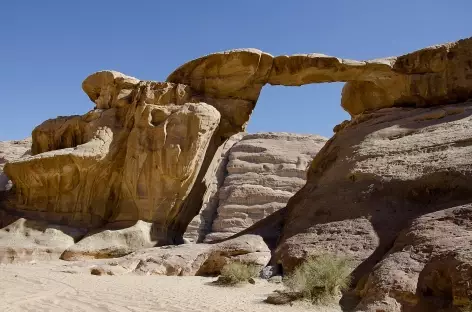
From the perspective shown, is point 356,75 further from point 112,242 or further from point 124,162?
point 112,242

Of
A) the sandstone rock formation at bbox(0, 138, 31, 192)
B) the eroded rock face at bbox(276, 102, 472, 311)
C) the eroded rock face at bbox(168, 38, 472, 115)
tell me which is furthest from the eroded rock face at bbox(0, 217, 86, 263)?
the sandstone rock formation at bbox(0, 138, 31, 192)

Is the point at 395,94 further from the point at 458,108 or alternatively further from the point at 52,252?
the point at 52,252

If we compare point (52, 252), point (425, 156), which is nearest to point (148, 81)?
point (52, 252)

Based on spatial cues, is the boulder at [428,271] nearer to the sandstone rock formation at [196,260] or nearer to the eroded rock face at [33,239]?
the sandstone rock formation at [196,260]

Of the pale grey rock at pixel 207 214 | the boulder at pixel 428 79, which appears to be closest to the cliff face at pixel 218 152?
the boulder at pixel 428 79

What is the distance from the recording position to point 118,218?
1811 centimetres

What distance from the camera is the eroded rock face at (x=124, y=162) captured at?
1744cm

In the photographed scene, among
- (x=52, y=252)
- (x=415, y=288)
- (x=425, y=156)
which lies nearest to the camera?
(x=415, y=288)

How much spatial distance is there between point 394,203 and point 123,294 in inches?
263

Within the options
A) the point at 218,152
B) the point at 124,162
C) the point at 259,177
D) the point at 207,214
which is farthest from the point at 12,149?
the point at 259,177

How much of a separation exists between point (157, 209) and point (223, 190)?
77.9 feet

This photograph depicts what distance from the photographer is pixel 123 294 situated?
8266mm

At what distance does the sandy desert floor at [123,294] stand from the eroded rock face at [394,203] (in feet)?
4.53

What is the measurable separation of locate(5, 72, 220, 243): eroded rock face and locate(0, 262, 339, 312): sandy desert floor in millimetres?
6658
